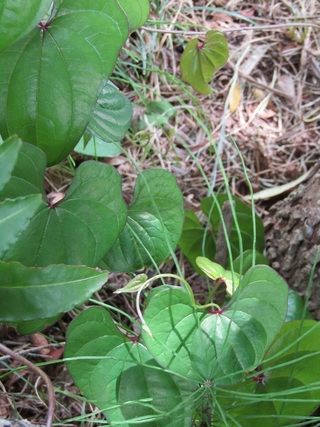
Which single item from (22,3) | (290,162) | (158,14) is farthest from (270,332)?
(158,14)

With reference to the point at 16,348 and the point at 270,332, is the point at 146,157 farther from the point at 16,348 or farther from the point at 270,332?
the point at 270,332

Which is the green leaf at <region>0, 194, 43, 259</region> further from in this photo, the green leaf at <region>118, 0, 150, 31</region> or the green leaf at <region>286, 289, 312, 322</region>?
the green leaf at <region>286, 289, 312, 322</region>

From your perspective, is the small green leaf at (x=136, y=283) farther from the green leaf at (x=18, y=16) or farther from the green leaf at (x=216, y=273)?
the green leaf at (x=18, y=16)

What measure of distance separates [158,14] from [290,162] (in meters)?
0.58

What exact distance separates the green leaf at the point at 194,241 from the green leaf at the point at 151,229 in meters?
0.32

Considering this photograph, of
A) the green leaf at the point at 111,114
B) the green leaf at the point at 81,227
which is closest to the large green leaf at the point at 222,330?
the green leaf at the point at 81,227

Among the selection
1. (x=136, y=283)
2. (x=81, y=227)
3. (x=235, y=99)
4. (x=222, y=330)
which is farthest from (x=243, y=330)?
(x=235, y=99)

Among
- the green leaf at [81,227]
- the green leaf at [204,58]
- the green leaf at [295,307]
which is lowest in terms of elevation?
the green leaf at [295,307]

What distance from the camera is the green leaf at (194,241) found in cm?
125

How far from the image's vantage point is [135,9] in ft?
2.69

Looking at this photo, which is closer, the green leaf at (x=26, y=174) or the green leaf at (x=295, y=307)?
the green leaf at (x=26, y=174)

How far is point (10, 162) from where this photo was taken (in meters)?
0.59

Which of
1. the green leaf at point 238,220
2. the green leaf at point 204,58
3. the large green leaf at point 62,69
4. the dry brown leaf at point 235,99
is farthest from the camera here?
the dry brown leaf at point 235,99

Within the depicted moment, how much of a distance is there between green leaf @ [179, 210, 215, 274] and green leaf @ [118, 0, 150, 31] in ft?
1.76
